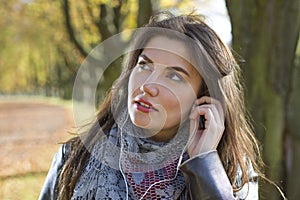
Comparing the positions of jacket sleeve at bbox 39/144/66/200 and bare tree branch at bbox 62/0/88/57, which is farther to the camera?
bare tree branch at bbox 62/0/88/57

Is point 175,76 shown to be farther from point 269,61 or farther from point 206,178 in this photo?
point 269,61

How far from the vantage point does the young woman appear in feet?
6.97

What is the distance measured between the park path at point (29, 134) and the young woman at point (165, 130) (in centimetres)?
211

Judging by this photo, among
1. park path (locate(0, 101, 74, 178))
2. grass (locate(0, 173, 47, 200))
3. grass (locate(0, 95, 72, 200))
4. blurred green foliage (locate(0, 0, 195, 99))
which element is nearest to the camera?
grass (locate(0, 173, 47, 200))

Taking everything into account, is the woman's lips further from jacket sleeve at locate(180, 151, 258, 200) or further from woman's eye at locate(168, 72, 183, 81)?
jacket sleeve at locate(180, 151, 258, 200)

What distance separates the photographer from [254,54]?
427 cm

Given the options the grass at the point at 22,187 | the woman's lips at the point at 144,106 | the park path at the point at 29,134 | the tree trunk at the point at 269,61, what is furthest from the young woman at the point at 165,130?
the grass at the point at 22,187

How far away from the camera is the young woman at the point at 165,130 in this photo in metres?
2.12

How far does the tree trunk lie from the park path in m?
1.45

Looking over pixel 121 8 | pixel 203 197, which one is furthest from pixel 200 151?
pixel 121 8

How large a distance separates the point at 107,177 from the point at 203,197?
0.36 metres

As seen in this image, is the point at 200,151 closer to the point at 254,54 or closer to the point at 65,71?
the point at 254,54

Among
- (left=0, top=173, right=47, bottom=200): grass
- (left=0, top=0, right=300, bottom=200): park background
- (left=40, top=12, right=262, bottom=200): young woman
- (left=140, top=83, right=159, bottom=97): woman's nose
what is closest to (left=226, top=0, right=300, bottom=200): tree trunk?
(left=0, top=0, right=300, bottom=200): park background

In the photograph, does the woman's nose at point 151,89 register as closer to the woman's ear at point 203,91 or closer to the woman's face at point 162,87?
the woman's face at point 162,87
